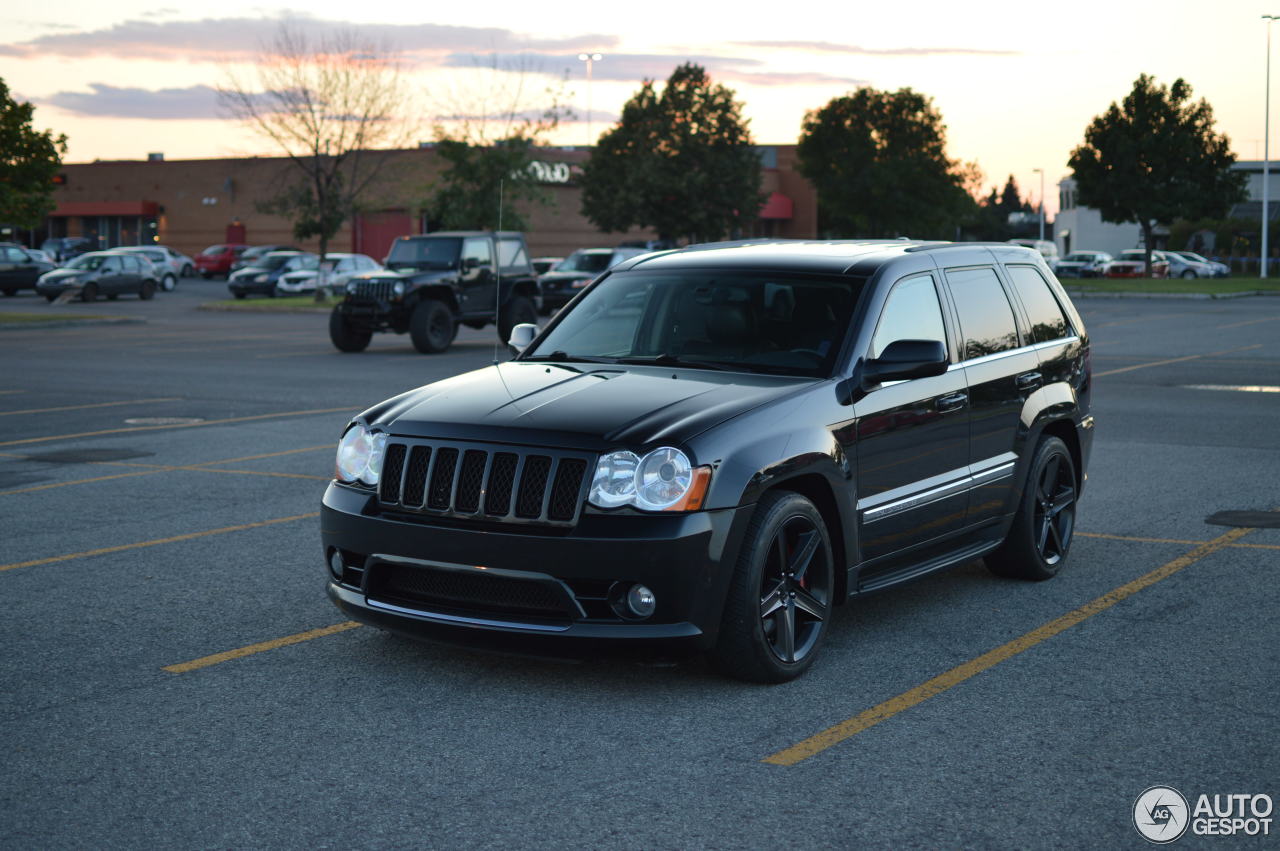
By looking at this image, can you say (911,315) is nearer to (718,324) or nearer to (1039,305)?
(718,324)

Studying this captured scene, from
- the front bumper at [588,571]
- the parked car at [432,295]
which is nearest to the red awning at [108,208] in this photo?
the parked car at [432,295]

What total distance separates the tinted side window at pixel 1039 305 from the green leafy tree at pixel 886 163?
62247 millimetres

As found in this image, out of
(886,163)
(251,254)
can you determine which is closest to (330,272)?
(251,254)

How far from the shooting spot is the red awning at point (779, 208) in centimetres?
8325

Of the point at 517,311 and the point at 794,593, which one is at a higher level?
the point at 517,311

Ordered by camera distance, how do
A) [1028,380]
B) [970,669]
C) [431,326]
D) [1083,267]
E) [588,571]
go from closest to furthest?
[588,571] < [970,669] < [1028,380] < [431,326] < [1083,267]

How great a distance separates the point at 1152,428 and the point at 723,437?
32.1ft

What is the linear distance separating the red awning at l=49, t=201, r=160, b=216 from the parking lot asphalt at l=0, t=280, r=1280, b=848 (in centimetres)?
7678

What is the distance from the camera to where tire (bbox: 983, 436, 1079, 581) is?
296 inches

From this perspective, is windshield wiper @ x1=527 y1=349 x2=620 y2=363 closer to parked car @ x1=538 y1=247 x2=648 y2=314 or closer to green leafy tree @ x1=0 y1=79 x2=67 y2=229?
parked car @ x1=538 y1=247 x2=648 y2=314

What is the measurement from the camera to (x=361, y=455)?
5.98m

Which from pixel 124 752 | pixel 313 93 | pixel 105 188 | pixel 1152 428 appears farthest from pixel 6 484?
pixel 105 188

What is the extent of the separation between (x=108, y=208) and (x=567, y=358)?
272 feet

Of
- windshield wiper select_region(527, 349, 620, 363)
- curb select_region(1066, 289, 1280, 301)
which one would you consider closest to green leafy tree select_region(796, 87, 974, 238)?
curb select_region(1066, 289, 1280, 301)
